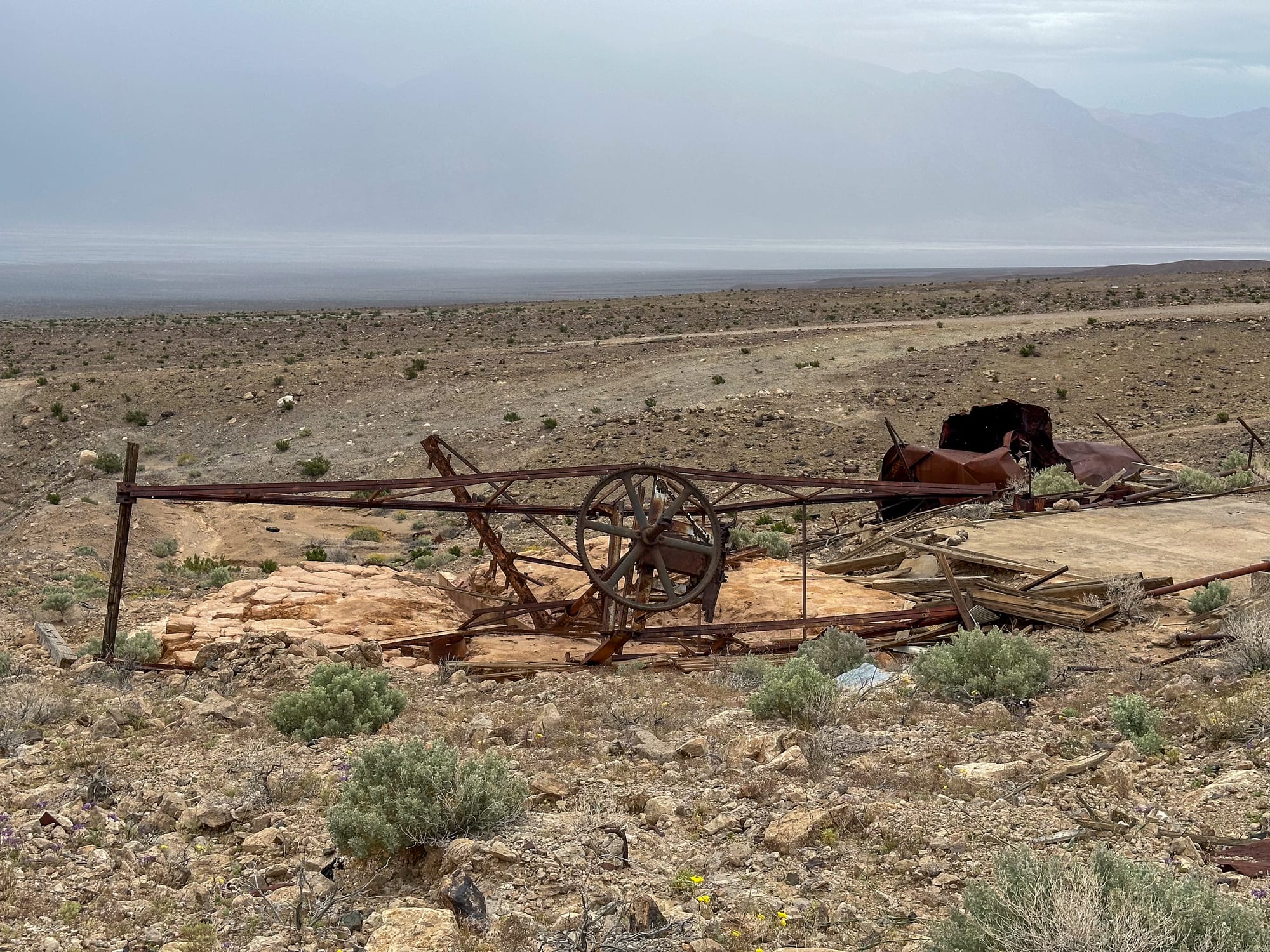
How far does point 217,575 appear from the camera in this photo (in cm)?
1491

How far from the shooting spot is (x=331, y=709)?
7.56 m

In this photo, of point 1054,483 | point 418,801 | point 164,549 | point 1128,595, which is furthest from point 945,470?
point 418,801

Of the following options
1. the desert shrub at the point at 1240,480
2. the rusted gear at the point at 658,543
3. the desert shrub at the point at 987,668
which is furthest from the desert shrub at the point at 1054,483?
the desert shrub at the point at 987,668

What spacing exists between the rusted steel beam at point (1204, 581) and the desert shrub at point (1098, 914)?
710cm

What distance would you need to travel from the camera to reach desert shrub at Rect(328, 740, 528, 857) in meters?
5.21

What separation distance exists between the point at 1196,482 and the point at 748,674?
1016 cm

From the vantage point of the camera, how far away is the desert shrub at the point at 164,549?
1778cm

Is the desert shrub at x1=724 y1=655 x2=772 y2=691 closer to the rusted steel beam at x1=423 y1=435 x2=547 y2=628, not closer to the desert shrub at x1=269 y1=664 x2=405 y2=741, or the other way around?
the desert shrub at x1=269 y1=664 x2=405 y2=741

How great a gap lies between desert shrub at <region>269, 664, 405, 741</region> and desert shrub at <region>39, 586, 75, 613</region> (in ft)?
18.8

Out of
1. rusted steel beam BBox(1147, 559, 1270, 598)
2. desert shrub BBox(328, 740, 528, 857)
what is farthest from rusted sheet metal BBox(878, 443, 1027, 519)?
desert shrub BBox(328, 740, 528, 857)

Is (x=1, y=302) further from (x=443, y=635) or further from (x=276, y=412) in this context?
(x=443, y=635)

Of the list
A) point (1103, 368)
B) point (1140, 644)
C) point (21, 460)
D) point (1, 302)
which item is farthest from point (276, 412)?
point (1, 302)

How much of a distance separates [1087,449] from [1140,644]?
9.81 m

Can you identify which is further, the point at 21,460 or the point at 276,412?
the point at 276,412
